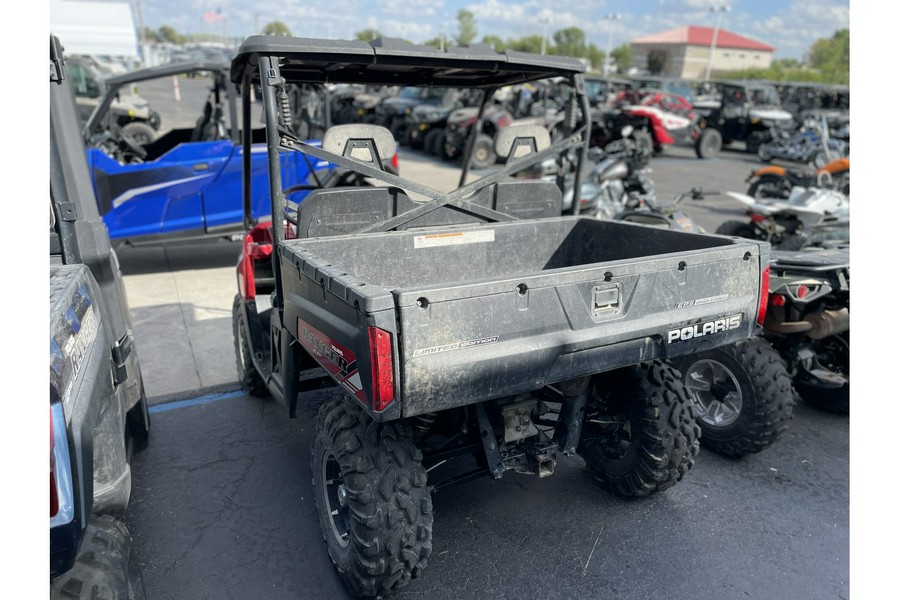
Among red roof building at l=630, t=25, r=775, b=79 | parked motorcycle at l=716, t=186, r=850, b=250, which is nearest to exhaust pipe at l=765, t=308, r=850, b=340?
parked motorcycle at l=716, t=186, r=850, b=250

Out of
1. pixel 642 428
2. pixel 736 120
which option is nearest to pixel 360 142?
pixel 642 428

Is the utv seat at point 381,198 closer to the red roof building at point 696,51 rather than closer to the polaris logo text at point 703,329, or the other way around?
the polaris logo text at point 703,329

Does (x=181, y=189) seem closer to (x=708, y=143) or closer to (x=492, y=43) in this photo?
(x=492, y=43)

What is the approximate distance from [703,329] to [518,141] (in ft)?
4.79

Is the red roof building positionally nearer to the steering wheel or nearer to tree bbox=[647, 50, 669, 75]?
tree bbox=[647, 50, 669, 75]

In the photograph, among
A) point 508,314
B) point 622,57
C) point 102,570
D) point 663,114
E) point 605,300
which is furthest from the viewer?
point 622,57

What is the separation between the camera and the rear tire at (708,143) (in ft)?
59.9

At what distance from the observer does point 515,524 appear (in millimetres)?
3135

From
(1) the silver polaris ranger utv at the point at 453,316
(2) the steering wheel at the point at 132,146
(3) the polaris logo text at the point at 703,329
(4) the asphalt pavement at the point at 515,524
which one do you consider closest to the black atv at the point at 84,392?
(4) the asphalt pavement at the point at 515,524

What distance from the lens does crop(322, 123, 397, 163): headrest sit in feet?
10.3

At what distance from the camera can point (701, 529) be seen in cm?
314

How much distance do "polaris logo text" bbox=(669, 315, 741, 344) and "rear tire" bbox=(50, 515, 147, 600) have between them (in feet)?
6.89

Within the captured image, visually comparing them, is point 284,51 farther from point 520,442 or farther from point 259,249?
point 520,442

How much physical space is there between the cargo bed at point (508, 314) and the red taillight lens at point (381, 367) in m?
0.02
